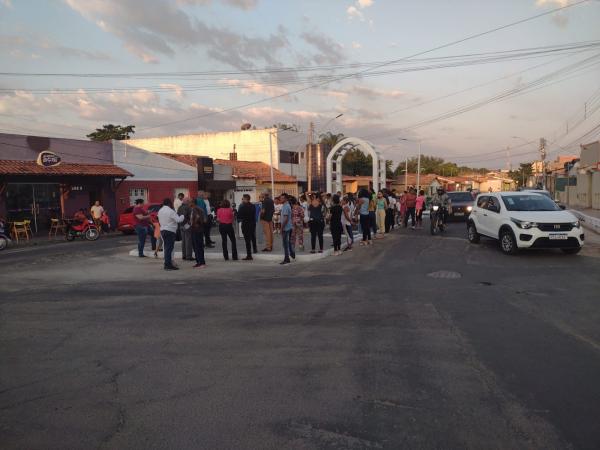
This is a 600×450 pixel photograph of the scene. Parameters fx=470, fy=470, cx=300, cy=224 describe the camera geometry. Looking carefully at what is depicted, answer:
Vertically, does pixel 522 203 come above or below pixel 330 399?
above

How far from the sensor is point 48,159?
78.8ft

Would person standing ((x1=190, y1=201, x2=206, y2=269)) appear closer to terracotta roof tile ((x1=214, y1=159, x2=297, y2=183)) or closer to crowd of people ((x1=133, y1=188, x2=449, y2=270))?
crowd of people ((x1=133, y1=188, x2=449, y2=270))

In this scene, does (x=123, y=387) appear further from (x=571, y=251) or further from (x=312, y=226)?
(x=571, y=251)

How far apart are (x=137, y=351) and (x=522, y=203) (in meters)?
10.9

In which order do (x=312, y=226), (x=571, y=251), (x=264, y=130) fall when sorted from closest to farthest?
(x=571, y=251) < (x=312, y=226) < (x=264, y=130)

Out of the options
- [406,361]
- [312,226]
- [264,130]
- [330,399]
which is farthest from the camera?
[264,130]

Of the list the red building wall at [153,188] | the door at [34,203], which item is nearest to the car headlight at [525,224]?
the red building wall at [153,188]

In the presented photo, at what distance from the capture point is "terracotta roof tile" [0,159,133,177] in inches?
867

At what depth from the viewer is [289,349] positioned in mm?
5176

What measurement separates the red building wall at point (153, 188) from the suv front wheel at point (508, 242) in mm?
21297

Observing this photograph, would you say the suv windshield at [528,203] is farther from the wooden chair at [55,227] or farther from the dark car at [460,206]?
the wooden chair at [55,227]

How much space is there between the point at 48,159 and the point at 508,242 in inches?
871

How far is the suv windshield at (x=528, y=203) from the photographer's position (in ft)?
40.5

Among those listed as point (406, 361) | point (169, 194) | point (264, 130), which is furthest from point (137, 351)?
point (264, 130)
